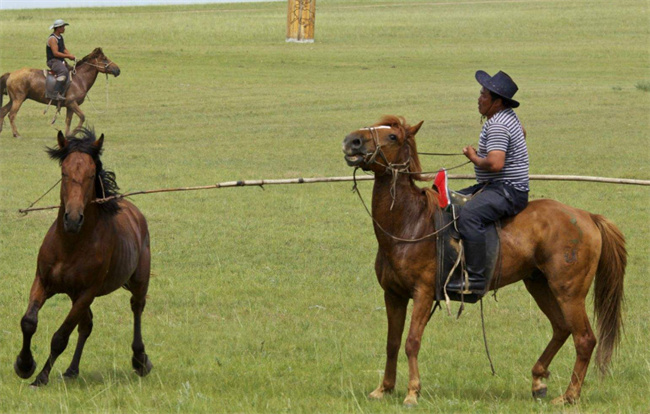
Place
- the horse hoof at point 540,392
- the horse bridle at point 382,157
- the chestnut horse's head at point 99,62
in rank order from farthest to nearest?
the chestnut horse's head at point 99,62 < the horse hoof at point 540,392 < the horse bridle at point 382,157

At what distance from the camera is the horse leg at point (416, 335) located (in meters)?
7.66

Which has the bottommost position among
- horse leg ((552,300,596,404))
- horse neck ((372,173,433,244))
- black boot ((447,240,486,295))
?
horse leg ((552,300,596,404))

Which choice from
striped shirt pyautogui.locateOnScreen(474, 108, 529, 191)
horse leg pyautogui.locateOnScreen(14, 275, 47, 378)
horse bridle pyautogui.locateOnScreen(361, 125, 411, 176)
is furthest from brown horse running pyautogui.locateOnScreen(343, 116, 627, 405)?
horse leg pyautogui.locateOnScreen(14, 275, 47, 378)

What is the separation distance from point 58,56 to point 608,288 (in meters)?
21.5

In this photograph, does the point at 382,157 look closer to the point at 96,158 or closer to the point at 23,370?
the point at 96,158

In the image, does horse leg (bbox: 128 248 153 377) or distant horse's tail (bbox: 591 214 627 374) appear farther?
horse leg (bbox: 128 248 153 377)

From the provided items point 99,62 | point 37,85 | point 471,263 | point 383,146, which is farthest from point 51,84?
point 471,263

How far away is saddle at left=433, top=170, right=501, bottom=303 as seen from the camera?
26.5 ft

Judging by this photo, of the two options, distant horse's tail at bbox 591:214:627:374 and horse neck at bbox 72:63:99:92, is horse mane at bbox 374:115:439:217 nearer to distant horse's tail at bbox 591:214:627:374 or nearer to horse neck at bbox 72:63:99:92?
distant horse's tail at bbox 591:214:627:374

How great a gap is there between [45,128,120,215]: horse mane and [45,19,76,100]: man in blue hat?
19.5 metres

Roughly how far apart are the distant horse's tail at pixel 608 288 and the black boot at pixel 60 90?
2167 cm

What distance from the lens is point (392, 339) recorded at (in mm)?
8156

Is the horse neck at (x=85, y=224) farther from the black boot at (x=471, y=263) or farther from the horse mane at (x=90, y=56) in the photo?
the horse mane at (x=90, y=56)

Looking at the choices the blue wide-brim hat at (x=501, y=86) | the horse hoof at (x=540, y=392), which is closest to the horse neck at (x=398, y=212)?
the blue wide-brim hat at (x=501, y=86)
